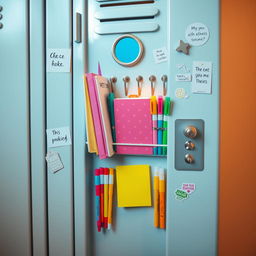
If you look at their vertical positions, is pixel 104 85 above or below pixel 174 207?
above

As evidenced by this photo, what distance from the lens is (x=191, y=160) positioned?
0.84 metres

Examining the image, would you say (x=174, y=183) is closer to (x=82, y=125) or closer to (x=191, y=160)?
(x=191, y=160)

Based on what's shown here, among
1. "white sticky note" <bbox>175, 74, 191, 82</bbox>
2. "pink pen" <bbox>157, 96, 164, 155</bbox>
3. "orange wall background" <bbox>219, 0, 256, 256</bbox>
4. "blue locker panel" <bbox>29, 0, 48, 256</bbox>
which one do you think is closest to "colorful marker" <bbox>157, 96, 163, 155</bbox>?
"pink pen" <bbox>157, 96, 164, 155</bbox>

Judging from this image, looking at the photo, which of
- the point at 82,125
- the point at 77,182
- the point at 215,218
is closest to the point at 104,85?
the point at 82,125

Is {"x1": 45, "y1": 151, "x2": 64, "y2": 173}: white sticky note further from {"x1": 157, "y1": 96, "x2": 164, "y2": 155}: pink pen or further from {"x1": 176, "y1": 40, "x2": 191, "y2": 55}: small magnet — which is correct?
{"x1": 176, "y1": 40, "x2": 191, "y2": 55}: small magnet

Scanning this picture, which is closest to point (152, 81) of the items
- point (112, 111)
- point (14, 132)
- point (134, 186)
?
point (112, 111)

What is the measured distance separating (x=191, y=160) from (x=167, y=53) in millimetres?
466

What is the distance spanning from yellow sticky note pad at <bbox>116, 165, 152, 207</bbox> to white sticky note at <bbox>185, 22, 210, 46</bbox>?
1.85ft

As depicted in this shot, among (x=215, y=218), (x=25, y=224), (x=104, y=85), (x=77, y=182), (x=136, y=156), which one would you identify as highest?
(x=104, y=85)

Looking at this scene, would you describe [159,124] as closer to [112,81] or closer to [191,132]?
[191,132]

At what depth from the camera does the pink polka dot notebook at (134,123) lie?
0.88 meters

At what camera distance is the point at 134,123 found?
891mm

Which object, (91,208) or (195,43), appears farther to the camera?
(91,208)

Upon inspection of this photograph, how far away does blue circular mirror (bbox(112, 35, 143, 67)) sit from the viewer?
90cm
